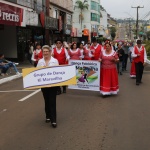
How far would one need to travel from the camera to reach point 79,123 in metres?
7.13

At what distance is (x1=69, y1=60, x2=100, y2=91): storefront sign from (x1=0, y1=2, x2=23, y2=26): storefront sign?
384 inches

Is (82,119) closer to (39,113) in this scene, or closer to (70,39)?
(39,113)

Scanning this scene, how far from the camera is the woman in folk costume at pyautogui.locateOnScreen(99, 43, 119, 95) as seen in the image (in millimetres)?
10411

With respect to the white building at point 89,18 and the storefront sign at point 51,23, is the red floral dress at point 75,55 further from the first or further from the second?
the white building at point 89,18

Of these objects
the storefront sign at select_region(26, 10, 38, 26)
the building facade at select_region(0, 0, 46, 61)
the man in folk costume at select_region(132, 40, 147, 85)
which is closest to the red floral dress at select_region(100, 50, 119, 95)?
the man in folk costume at select_region(132, 40, 147, 85)

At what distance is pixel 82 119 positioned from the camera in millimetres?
7480

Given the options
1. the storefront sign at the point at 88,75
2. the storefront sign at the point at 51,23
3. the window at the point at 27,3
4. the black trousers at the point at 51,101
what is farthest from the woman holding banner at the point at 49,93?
the storefront sign at the point at 51,23

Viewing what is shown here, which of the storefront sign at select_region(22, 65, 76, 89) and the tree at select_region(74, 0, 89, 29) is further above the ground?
the tree at select_region(74, 0, 89, 29)

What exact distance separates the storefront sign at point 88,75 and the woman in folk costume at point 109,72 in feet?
0.93

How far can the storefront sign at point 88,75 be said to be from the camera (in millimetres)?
10836

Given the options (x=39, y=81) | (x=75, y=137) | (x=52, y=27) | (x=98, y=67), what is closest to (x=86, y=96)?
(x=98, y=67)

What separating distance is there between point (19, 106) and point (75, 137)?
338 centimetres

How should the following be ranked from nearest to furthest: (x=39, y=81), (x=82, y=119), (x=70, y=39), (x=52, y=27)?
(x=39, y=81)
(x=82, y=119)
(x=52, y=27)
(x=70, y=39)

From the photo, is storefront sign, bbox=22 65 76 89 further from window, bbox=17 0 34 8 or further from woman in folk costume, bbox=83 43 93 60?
window, bbox=17 0 34 8
